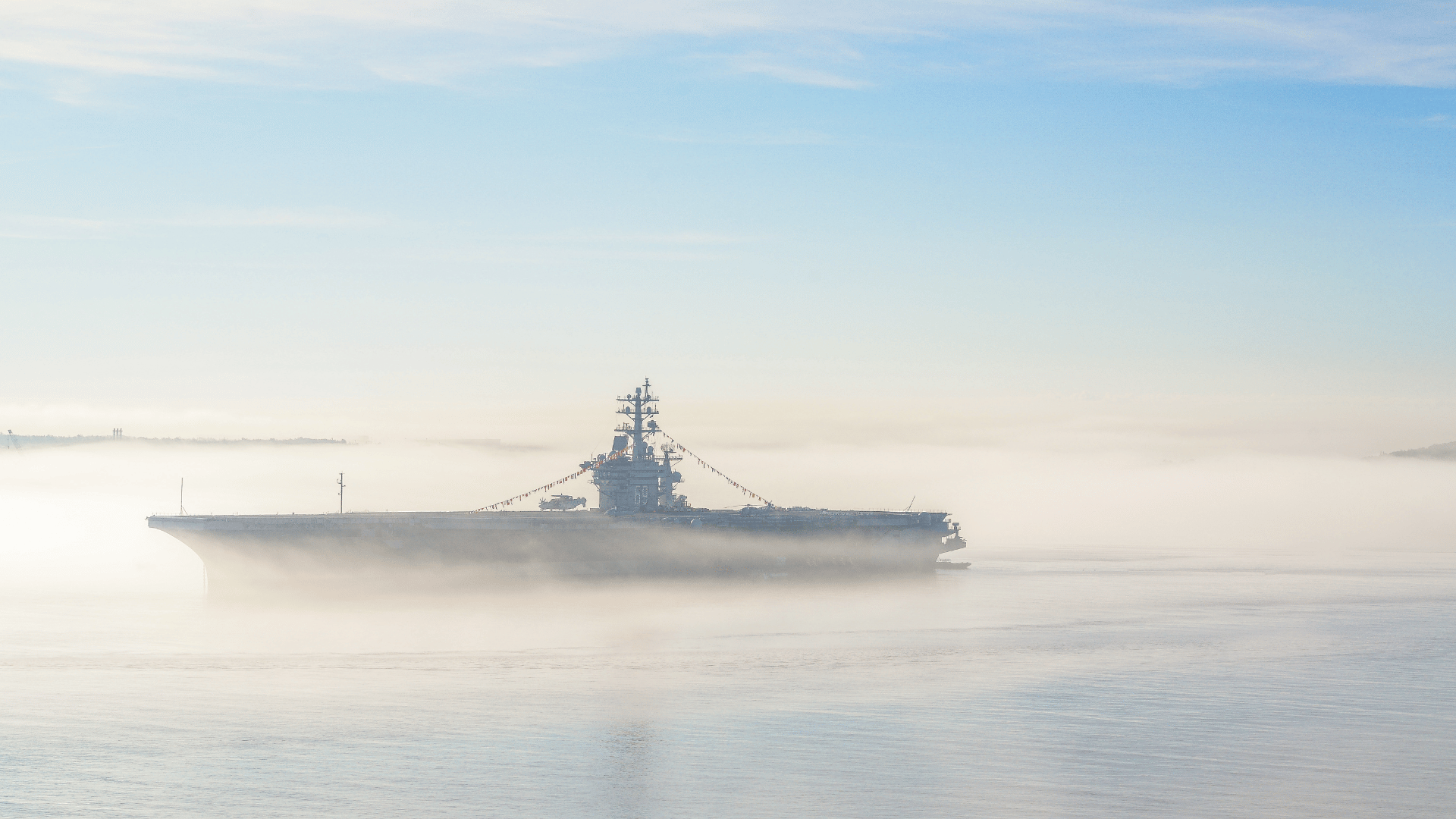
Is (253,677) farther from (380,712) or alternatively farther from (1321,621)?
(1321,621)

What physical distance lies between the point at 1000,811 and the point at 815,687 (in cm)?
1270

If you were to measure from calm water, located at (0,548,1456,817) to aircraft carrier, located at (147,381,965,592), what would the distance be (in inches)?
215

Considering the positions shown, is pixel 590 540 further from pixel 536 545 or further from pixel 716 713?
pixel 716 713

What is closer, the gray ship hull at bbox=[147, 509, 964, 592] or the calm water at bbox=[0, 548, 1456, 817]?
the calm water at bbox=[0, 548, 1456, 817]

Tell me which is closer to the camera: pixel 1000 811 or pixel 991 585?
pixel 1000 811

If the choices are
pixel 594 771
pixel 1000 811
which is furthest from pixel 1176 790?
pixel 594 771

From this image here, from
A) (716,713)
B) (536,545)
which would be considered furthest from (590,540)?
(716,713)

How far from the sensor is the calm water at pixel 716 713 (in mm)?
21641

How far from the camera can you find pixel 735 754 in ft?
81.2

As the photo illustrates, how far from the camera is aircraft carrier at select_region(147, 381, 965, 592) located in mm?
58969

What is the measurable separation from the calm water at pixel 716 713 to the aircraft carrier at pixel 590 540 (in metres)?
5.47

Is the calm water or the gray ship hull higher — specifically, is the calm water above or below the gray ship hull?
below

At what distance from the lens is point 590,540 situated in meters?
63.8

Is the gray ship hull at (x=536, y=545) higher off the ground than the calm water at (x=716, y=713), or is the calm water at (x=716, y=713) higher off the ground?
the gray ship hull at (x=536, y=545)
